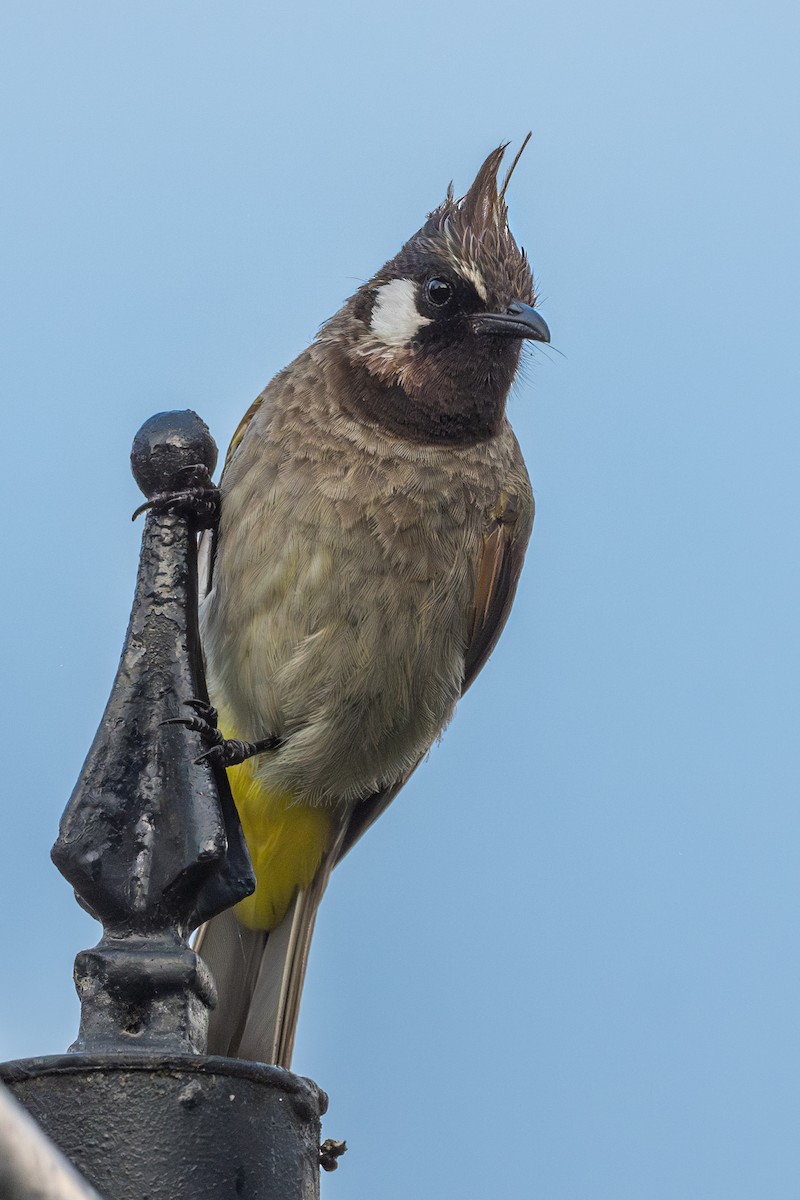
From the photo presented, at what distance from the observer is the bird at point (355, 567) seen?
11.9 ft

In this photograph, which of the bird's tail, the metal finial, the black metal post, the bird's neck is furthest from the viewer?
the bird's neck

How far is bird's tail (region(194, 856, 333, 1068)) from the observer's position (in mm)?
3082

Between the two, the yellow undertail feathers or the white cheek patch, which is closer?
the yellow undertail feathers

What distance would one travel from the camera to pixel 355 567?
3.64m

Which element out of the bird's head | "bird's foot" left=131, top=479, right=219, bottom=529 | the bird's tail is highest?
the bird's head

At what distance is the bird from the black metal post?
6.02 feet

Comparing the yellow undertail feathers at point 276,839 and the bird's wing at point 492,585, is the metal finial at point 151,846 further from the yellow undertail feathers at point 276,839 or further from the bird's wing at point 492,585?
the bird's wing at point 492,585

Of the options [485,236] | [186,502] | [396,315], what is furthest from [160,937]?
[485,236]

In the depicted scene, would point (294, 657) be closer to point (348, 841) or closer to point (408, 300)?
point (348, 841)

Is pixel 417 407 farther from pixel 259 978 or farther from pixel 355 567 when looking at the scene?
pixel 259 978

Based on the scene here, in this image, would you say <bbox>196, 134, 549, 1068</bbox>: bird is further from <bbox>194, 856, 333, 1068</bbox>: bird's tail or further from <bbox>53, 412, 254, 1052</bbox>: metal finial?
<bbox>53, 412, 254, 1052</bbox>: metal finial

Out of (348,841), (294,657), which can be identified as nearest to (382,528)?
(294,657)

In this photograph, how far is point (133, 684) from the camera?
5.18 ft

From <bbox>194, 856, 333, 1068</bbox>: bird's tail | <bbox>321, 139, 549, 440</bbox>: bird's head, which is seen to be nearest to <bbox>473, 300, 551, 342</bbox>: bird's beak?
<bbox>321, 139, 549, 440</bbox>: bird's head
